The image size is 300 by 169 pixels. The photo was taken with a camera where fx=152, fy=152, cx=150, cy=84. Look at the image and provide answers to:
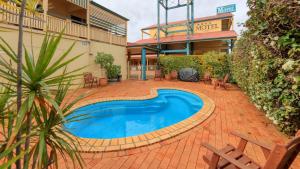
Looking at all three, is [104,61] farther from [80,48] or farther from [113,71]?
[80,48]

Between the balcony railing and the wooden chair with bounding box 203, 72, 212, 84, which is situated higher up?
the balcony railing

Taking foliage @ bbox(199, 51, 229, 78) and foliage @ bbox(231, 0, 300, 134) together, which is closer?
foliage @ bbox(231, 0, 300, 134)

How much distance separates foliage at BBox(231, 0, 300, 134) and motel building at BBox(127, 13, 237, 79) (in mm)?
9837

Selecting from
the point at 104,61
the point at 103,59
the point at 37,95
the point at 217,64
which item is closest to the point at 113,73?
the point at 104,61

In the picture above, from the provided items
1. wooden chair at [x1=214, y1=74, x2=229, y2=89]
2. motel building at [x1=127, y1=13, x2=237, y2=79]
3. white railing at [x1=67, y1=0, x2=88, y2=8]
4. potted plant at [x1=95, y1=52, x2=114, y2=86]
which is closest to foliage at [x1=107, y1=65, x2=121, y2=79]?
potted plant at [x1=95, y1=52, x2=114, y2=86]

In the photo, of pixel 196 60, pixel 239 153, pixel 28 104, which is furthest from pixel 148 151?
pixel 196 60

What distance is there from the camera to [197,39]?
12914 millimetres

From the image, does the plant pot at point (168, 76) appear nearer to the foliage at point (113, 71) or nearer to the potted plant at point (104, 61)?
the foliage at point (113, 71)

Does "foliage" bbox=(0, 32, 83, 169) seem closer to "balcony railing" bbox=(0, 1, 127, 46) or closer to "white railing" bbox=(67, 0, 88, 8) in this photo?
"balcony railing" bbox=(0, 1, 127, 46)

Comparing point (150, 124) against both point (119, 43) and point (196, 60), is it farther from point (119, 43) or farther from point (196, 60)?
point (119, 43)

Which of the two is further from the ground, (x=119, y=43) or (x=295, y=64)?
(x=119, y=43)

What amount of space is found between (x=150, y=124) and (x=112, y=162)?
2818 mm

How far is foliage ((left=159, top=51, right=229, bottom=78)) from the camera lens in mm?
10684

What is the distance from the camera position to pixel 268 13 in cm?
260
